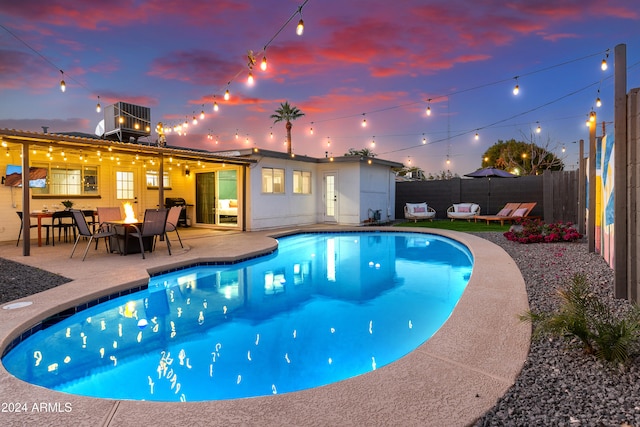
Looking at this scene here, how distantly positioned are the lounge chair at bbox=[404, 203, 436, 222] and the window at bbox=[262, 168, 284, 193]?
628 centimetres

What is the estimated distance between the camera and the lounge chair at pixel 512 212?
1391 centimetres

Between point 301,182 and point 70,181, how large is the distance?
7.75 m

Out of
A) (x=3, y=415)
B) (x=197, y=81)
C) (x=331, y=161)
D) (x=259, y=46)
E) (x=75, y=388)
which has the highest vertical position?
(x=197, y=81)

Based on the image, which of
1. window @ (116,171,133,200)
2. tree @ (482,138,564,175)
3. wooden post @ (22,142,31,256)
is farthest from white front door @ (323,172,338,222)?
tree @ (482,138,564,175)

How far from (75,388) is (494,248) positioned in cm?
778

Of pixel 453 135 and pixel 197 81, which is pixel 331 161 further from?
pixel 453 135

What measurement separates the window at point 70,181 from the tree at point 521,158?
77.9ft

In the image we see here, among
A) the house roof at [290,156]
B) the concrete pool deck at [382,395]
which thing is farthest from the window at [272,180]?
the concrete pool deck at [382,395]


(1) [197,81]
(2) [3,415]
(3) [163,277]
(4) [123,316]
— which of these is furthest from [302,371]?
(1) [197,81]

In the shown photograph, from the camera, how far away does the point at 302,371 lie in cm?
311

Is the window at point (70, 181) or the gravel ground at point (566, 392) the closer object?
the gravel ground at point (566, 392)

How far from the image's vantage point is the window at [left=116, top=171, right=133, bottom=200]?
1237 centimetres

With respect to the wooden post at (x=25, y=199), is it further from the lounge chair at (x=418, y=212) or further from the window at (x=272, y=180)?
the lounge chair at (x=418, y=212)

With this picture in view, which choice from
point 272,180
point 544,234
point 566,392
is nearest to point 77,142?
point 272,180
